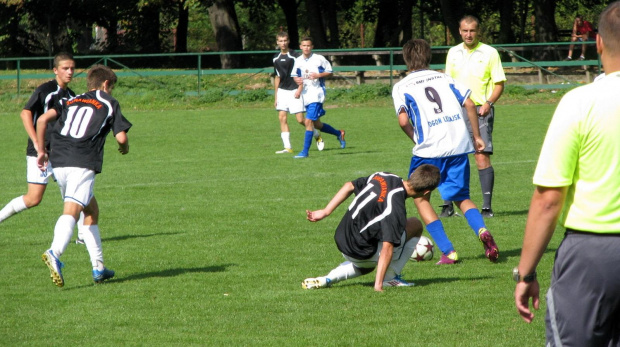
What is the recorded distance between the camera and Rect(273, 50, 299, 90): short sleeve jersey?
16547 millimetres

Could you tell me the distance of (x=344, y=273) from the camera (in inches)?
262

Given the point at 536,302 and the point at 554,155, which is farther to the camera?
the point at 536,302

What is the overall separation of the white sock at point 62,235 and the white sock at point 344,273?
77.5 inches

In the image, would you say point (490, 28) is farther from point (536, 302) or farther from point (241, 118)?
point (536, 302)

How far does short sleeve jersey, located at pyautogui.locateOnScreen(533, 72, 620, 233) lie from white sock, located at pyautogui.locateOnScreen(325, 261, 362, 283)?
3568 millimetres

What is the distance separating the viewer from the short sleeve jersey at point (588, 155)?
3035 millimetres

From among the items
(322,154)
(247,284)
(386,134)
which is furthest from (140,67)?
(247,284)

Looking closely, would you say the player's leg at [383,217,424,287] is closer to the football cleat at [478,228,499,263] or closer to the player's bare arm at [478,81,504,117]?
the football cleat at [478,228,499,263]

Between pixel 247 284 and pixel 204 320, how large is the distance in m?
1.14

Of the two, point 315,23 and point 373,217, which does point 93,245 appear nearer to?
point 373,217

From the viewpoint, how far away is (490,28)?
68.9m

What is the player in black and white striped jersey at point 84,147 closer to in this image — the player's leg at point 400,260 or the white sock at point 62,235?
the white sock at point 62,235

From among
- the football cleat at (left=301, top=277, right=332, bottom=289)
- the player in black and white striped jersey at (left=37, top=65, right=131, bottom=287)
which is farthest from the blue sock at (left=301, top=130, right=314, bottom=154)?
the football cleat at (left=301, top=277, right=332, bottom=289)

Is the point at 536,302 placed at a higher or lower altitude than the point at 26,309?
higher
